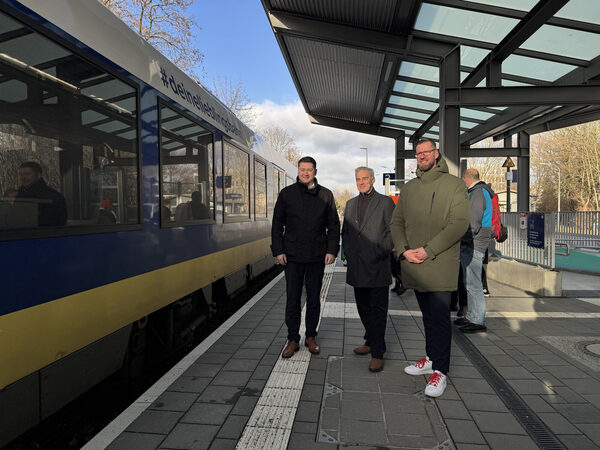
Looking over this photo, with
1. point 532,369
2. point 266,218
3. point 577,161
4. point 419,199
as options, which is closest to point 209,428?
point 419,199

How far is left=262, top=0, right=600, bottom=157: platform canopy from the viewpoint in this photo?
694 cm

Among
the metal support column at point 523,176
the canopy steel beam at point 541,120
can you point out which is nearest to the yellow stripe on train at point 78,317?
the canopy steel beam at point 541,120

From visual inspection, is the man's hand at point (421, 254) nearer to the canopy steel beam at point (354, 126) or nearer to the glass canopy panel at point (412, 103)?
the glass canopy panel at point (412, 103)

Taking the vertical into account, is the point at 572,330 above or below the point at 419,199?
below

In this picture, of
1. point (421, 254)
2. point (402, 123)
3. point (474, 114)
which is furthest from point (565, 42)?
point (402, 123)

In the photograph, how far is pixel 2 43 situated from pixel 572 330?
5927mm

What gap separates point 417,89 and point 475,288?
8.15 metres

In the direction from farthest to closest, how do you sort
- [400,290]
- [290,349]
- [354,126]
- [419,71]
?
1. [354,126]
2. [419,71]
3. [400,290]
4. [290,349]

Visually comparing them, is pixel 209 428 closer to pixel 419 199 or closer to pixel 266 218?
pixel 419 199

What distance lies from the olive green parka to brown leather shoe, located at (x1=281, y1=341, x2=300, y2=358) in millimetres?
1306

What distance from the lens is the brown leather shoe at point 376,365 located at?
3.61 metres

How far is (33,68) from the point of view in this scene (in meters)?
2.33

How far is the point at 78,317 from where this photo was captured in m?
2.63

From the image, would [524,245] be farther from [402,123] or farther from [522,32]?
[402,123]
